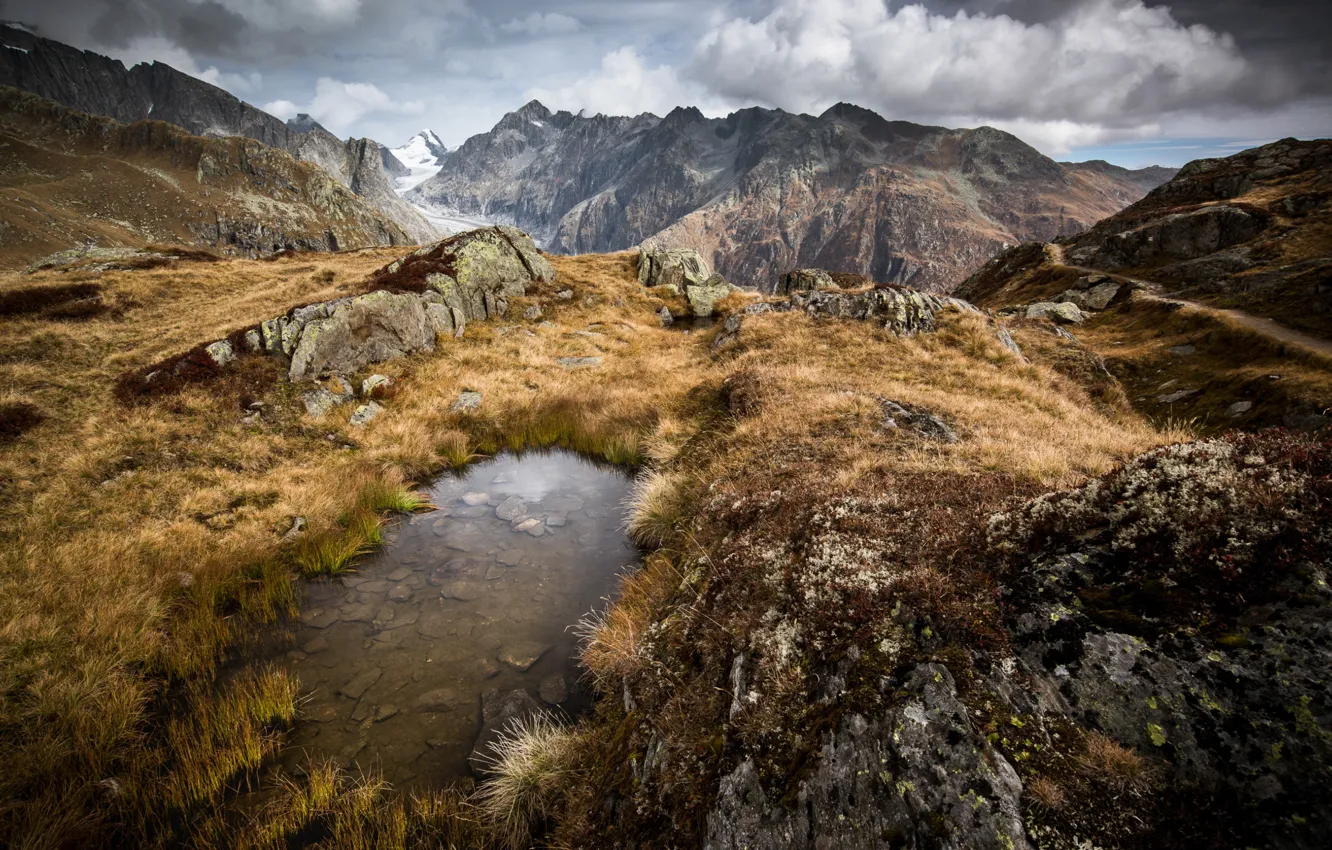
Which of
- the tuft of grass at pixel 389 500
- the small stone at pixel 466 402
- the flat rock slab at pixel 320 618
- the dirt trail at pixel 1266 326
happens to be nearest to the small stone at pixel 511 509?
the tuft of grass at pixel 389 500

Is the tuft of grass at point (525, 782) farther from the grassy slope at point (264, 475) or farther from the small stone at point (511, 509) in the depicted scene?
the small stone at point (511, 509)

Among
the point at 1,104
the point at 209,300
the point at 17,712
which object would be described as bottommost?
the point at 17,712

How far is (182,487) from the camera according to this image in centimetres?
1232

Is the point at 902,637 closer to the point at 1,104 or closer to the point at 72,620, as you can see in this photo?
the point at 72,620

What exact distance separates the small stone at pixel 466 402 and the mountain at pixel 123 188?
161674mm

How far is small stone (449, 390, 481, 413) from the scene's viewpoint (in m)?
19.1

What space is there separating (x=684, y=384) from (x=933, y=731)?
56.1 ft

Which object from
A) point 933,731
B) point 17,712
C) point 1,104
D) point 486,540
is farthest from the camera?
point 1,104

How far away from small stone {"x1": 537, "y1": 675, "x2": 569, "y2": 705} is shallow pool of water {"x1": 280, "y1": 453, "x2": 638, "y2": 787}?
0.02m

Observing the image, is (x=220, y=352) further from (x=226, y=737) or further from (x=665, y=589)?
(x=665, y=589)

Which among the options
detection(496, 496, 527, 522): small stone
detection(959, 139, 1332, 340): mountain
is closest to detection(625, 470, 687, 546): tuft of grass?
detection(496, 496, 527, 522): small stone

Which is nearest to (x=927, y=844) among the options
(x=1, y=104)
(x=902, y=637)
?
(x=902, y=637)

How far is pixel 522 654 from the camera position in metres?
8.86

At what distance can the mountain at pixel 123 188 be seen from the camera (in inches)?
5157
